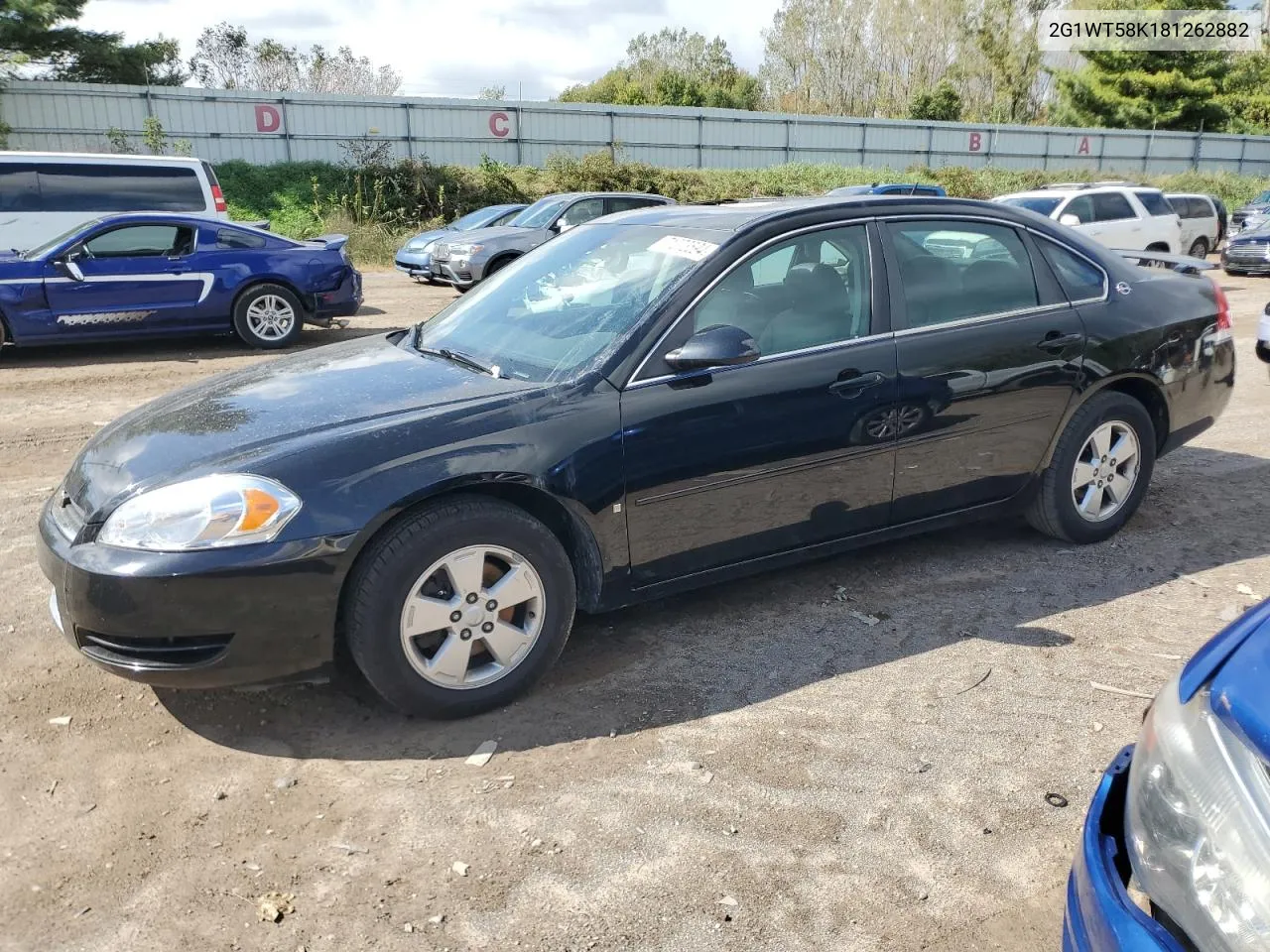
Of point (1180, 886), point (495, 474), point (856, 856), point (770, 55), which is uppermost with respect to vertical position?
point (770, 55)

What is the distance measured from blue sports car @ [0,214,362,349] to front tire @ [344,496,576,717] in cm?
839

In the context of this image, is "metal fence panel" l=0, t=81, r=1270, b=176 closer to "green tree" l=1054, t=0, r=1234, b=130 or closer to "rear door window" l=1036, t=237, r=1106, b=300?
"green tree" l=1054, t=0, r=1234, b=130

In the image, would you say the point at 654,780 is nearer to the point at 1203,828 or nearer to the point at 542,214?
the point at 1203,828

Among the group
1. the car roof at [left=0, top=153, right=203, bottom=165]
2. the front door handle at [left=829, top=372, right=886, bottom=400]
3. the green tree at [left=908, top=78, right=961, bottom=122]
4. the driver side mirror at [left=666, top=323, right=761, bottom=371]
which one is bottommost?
the front door handle at [left=829, top=372, right=886, bottom=400]

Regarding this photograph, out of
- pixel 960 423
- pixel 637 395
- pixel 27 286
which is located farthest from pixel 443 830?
pixel 27 286

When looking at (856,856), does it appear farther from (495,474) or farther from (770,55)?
(770,55)

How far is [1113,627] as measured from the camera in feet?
13.7

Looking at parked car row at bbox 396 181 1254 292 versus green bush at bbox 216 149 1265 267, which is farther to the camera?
green bush at bbox 216 149 1265 267

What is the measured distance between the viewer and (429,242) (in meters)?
18.0

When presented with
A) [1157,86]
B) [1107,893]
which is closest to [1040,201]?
[1107,893]

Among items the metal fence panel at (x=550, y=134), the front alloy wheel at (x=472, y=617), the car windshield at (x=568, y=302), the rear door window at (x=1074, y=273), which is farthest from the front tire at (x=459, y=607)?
the metal fence panel at (x=550, y=134)

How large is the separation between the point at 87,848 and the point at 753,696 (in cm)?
207

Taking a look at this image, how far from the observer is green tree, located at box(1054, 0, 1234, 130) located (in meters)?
43.2

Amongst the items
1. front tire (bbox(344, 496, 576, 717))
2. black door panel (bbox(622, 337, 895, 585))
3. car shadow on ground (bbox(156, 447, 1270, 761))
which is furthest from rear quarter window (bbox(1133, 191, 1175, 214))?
front tire (bbox(344, 496, 576, 717))
